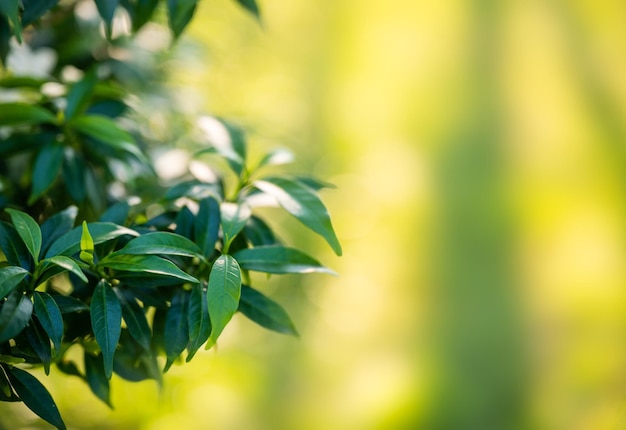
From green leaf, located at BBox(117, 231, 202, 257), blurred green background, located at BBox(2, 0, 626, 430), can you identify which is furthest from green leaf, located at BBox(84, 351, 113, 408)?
blurred green background, located at BBox(2, 0, 626, 430)

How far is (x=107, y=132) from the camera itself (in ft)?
2.70

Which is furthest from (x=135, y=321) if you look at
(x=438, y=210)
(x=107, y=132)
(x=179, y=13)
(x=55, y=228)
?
(x=438, y=210)

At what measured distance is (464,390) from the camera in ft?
6.92

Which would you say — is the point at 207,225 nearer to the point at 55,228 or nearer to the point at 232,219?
the point at 232,219

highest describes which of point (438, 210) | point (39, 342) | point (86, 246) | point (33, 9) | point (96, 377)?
point (33, 9)

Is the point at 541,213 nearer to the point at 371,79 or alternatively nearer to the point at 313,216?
the point at 371,79

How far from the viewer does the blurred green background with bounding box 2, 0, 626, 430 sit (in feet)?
6.63

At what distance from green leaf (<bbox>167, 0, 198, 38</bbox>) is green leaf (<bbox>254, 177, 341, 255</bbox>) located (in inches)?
8.8

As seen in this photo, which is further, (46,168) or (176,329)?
(46,168)

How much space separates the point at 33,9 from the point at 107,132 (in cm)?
17

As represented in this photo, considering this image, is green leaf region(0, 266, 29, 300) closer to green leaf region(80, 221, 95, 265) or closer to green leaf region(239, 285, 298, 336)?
green leaf region(80, 221, 95, 265)

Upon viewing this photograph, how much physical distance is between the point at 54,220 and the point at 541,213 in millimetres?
1894

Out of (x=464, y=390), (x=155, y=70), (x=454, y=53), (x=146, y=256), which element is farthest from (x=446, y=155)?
(x=146, y=256)

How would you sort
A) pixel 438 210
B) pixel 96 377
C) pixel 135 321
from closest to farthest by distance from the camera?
pixel 135 321, pixel 96 377, pixel 438 210
